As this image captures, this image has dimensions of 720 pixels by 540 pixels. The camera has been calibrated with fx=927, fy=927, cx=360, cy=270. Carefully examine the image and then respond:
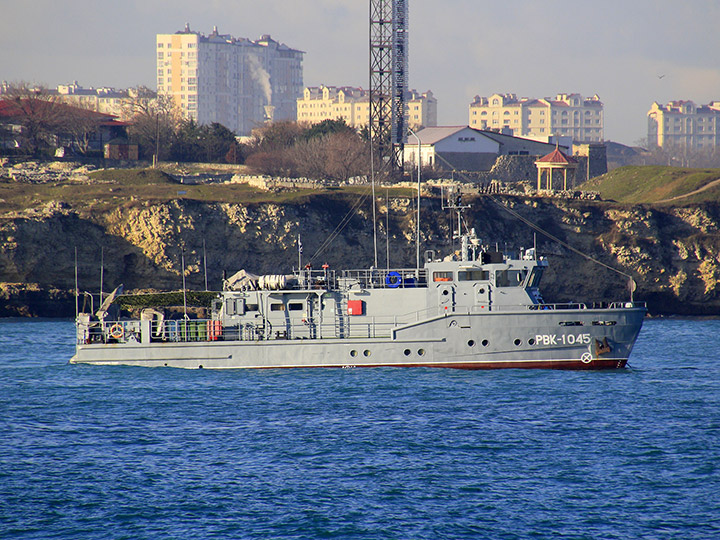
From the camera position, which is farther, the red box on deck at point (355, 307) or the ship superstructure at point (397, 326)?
the red box on deck at point (355, 307)

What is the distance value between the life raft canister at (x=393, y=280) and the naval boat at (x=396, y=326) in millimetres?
45

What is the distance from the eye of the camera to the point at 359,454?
94.8 ft

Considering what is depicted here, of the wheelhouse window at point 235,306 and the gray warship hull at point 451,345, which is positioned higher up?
the wheelhouse window at point 235,306

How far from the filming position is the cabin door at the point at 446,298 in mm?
40750

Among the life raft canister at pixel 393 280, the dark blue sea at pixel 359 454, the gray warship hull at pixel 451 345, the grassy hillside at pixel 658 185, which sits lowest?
the dark blue sea at pixel 359 454

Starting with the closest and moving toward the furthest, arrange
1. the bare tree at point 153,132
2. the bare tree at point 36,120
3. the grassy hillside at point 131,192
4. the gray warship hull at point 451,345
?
1. the gray warship hull at point 451,345
2. the grassy hillside at point 131,192
3. the bare tree at point 36,120
4. the bare tree at point 153,132

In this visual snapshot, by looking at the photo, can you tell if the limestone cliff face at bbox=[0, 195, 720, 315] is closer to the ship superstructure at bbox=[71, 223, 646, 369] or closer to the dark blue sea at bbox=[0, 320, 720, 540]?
the dark blue sea at bbox=[0, 320, 720, 540]

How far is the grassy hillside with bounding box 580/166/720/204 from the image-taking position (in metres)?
93.7

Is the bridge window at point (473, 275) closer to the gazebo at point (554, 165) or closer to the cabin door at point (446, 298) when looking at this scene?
the cabin door at point (446, 298)

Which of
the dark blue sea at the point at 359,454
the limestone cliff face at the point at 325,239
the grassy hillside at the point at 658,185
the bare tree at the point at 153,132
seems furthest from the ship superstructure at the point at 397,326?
the bare tree at the point at 153,132

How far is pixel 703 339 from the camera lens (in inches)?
2338

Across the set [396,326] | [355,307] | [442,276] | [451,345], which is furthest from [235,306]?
[451,345]

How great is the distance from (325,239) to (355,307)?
36129 mm

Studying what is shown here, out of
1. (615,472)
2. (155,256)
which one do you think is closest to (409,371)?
(615,472)
